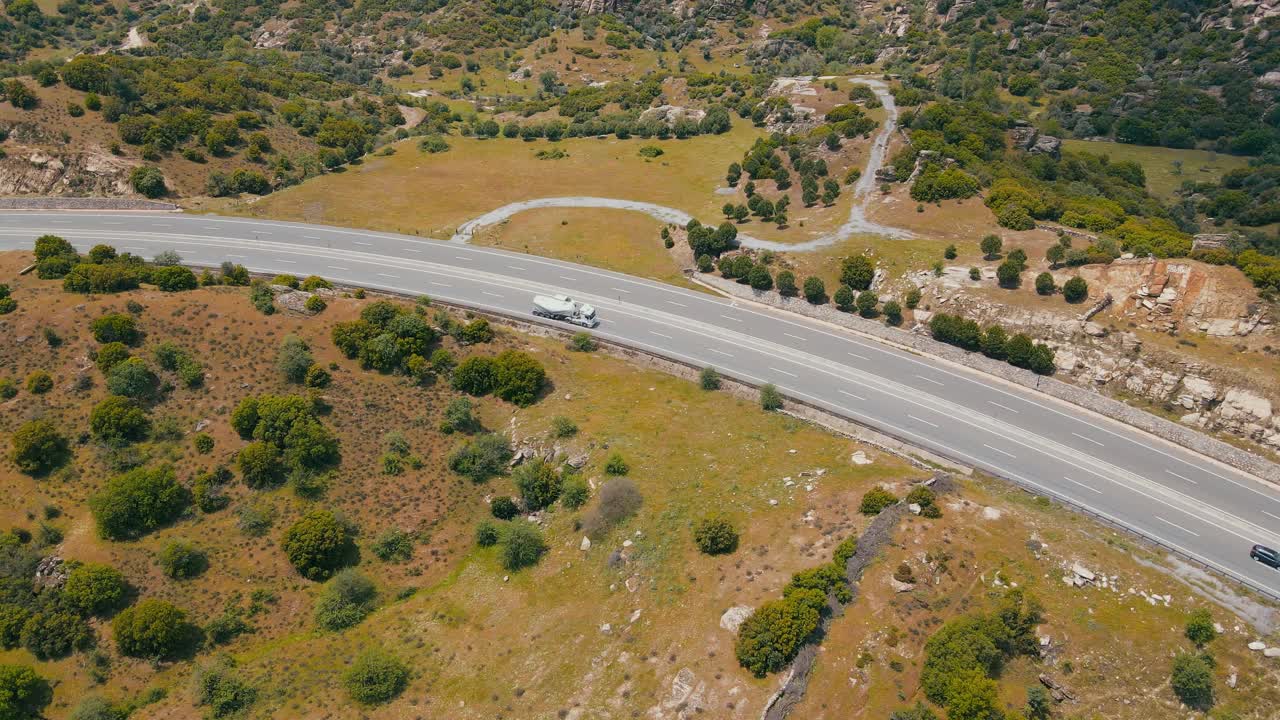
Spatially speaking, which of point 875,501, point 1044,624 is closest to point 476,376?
point 875,501

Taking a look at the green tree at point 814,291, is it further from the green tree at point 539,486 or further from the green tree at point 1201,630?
the green tree at point 1201,630

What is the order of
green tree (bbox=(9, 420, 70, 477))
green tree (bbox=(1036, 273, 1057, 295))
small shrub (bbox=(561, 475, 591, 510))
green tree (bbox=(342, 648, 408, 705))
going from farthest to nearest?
green tree (bbox=(1036, 273, 1057, 295)) → small shrub (bbox=(561, 475, 591, 510)) → green tree (bbox=(9, 420, 70, 477)) → green tree (bbox=(342, 648, 408, 705))

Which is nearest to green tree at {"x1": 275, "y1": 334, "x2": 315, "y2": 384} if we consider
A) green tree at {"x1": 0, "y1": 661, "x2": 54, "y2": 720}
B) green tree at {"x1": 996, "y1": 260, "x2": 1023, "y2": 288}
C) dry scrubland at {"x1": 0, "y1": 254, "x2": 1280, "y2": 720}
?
dry scrubland at {"x1": 0, "y1": 254, "x2": 1280, "y2": 720}

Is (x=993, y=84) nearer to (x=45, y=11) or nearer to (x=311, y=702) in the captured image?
(x=311, y=702)

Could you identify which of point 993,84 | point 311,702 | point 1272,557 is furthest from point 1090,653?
point 993,84

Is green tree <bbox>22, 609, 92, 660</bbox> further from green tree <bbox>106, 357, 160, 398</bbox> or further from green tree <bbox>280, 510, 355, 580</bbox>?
green tree <bbox>106, 357, 160, 398</bbox>

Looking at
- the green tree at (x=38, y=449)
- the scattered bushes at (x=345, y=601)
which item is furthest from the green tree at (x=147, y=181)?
the scattered bushes at (x=345, y=601)
